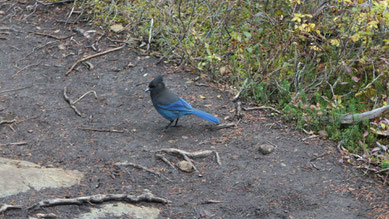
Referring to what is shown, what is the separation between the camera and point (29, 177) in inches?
157

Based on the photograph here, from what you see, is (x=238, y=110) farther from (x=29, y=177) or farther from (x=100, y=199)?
(x=29, y=177)

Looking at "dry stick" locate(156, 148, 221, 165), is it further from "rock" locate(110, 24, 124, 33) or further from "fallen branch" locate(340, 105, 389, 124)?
"rock" locate(110, 24, 124, 33)

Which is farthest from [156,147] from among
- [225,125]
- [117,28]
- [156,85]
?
[117,28]

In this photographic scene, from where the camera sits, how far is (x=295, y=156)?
494 cm

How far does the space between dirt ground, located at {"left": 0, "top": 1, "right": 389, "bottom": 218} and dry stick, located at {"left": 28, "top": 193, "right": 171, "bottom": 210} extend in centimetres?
5

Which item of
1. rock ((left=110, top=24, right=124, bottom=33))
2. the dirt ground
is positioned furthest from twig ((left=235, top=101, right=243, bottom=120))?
rock ((left=110, top=24, right=124, bottom=33))

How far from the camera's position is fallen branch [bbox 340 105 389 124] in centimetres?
535

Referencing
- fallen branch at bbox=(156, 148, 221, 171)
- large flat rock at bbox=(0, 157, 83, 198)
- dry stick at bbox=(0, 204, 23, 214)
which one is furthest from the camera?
fallen branch at bbox=(156, 148, 221, 171)

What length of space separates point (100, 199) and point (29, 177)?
657 mm

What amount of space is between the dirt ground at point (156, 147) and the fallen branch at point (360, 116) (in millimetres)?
435

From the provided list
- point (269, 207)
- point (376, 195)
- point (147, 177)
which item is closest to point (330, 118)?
point (376, 195)

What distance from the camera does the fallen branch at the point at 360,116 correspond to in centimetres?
535

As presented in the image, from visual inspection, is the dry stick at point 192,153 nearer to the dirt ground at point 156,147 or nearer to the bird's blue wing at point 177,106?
the dirt ground at point 156,147

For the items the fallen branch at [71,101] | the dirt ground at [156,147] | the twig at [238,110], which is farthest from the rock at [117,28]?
the twig at [238,110]
